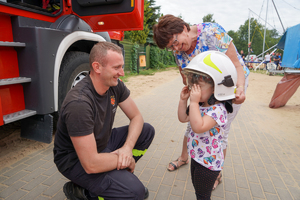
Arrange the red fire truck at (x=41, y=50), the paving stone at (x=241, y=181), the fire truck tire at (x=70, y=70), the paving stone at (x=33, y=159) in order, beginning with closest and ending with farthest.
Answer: the red fire truck at (x=41, y=50), the paving stone at (x=241, y=181), the paving stone at (x=33, y=159), the fire truck tire at (x=70, y=70)

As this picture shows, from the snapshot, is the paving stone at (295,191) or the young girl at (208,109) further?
the paving stone at (295,191)

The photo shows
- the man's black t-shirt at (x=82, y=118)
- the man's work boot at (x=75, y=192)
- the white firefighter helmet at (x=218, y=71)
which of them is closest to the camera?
the man's black t-shirt at (x=82, y=118)

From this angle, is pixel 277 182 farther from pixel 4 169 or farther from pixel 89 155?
pixel 4 169

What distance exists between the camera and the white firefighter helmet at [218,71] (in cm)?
155

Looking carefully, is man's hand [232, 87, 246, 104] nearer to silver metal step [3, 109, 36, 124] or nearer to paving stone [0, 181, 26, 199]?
silver metal step [3, 109, 36, 124]

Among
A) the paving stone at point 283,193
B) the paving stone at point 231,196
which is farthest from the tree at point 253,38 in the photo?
the paving stone at point 231,196

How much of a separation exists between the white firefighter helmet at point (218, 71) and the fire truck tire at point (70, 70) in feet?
7.30

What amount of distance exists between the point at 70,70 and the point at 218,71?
246cm

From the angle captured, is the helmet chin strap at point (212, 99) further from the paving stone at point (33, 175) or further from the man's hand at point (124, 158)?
the paving stone at point (33, 175)

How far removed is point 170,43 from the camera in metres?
1.95

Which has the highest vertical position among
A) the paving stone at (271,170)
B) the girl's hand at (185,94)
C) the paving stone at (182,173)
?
the girl's hand at (185,94)

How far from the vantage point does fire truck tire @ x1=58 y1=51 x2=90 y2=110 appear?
3043 mm

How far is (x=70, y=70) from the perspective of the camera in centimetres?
317

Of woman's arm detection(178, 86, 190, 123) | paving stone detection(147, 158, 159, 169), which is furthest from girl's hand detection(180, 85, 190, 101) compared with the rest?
paving stone detection(147, 158, 159, 169)
